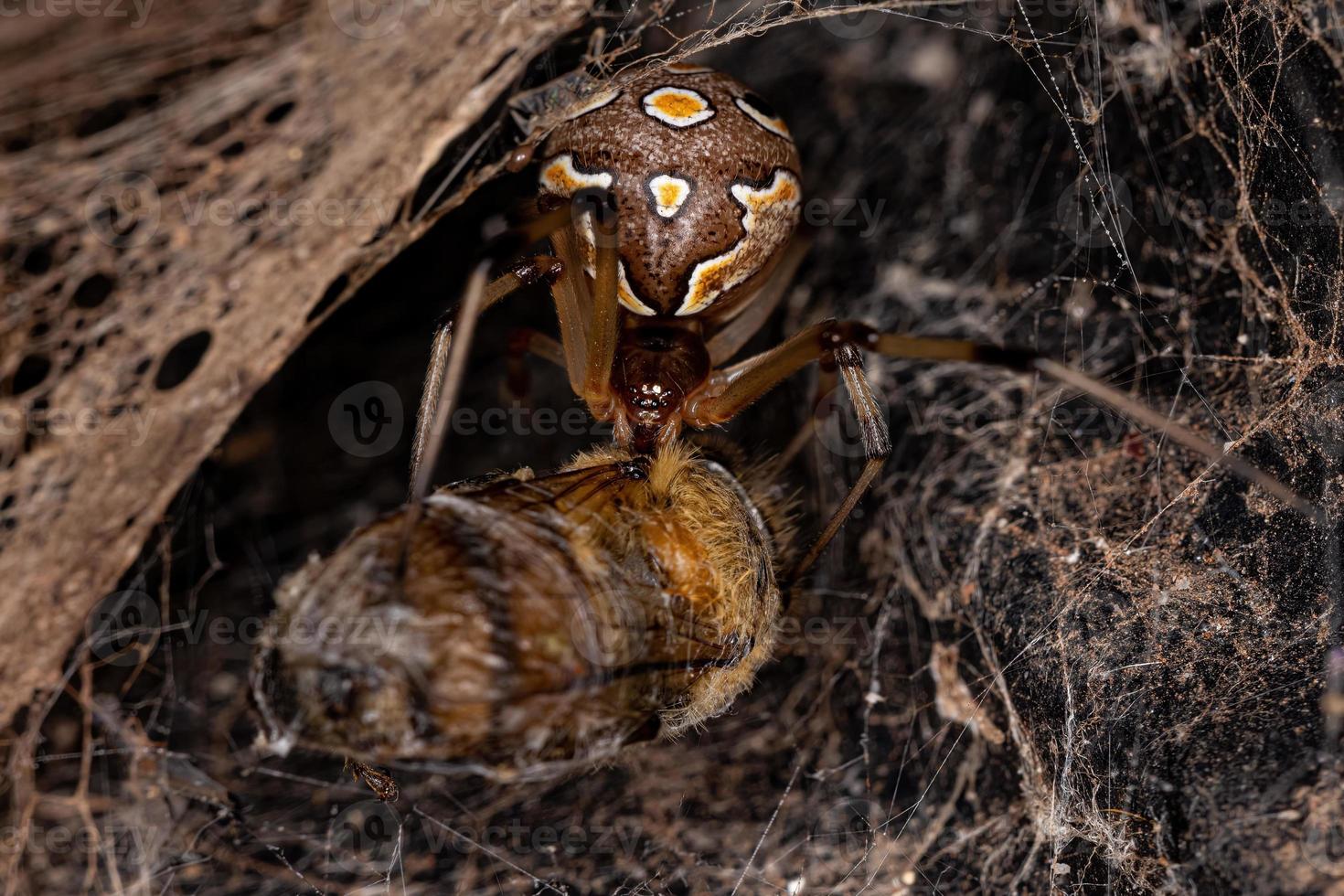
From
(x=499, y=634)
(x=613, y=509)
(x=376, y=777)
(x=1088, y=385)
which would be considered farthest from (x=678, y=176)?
(x=376, y=777)

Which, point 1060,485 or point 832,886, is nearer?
point 832,886

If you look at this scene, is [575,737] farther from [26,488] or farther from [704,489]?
[26,488]

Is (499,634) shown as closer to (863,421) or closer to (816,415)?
(863,421)

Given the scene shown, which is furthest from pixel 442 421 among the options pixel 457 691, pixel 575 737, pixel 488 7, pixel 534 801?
pixel 534 801

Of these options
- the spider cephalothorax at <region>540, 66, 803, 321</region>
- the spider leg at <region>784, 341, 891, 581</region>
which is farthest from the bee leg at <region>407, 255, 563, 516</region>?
the spider leg at <region>784, 341, 891, 581</region>

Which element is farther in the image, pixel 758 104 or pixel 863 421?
pixel 758 104

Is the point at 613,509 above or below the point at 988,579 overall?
above
